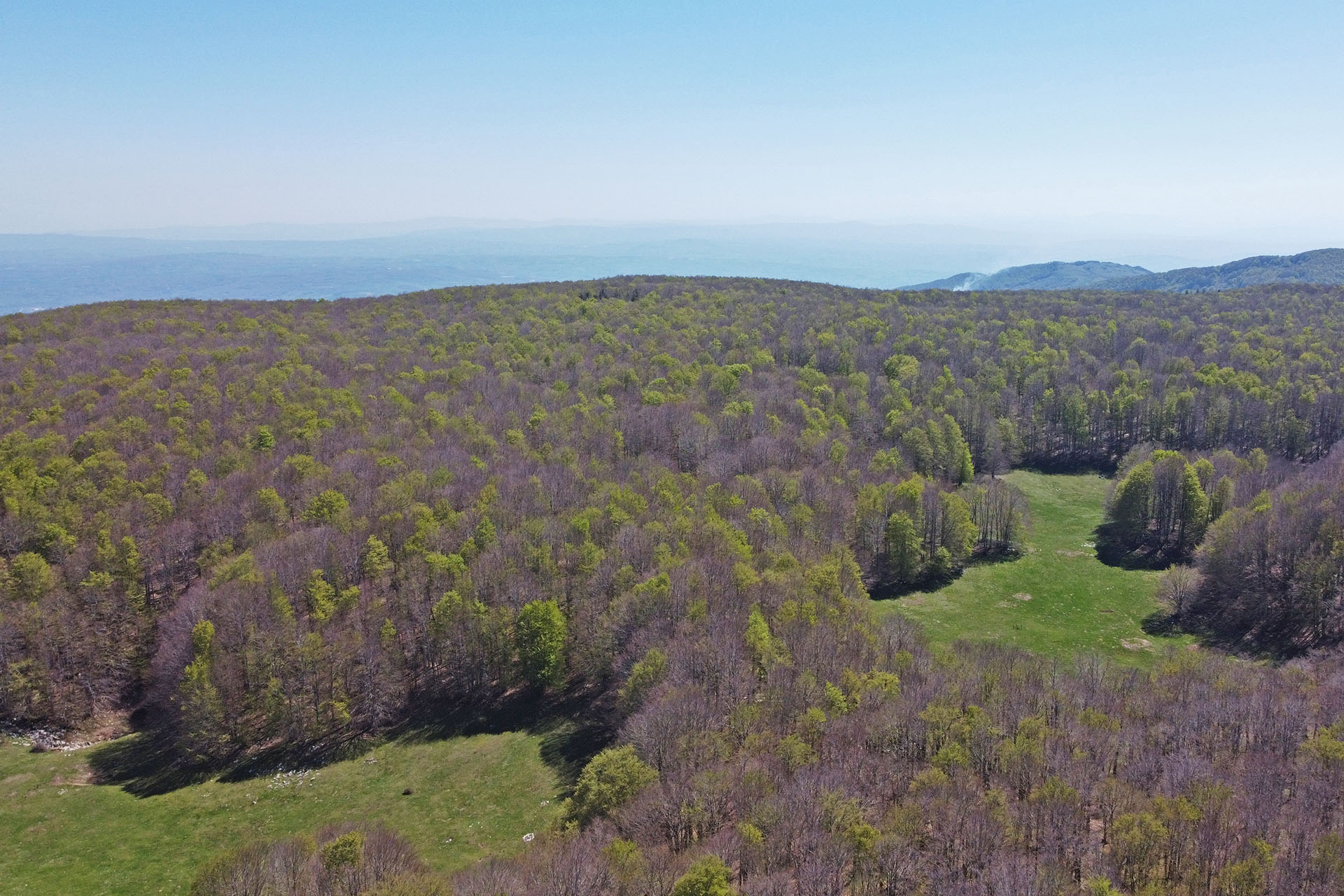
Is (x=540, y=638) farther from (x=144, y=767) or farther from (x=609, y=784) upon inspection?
(x=144, y=767)

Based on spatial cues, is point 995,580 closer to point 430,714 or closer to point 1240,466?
point 1240,466

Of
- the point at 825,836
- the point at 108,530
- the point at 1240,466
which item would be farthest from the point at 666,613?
the point at 1240,466

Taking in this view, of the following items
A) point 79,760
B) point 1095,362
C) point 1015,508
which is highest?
point 1095,362

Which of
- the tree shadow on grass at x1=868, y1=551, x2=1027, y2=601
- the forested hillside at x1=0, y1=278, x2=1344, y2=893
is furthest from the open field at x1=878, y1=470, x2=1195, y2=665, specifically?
the forested hillside at x1=0, y1=278, x2=1344, y2=893

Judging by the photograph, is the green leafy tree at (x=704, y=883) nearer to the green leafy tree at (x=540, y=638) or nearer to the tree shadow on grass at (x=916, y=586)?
the green leafy tree at (x=540, y=638)

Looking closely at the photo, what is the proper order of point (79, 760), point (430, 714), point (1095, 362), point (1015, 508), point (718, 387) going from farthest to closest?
point (1095, 362)
point (718, 387)
point (1015, 508)
point (430, 714)
point (79, 760)

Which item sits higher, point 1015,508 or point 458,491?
point 458,491

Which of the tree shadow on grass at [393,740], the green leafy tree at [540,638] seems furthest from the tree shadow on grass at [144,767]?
the green leafy tree at [540,638]
